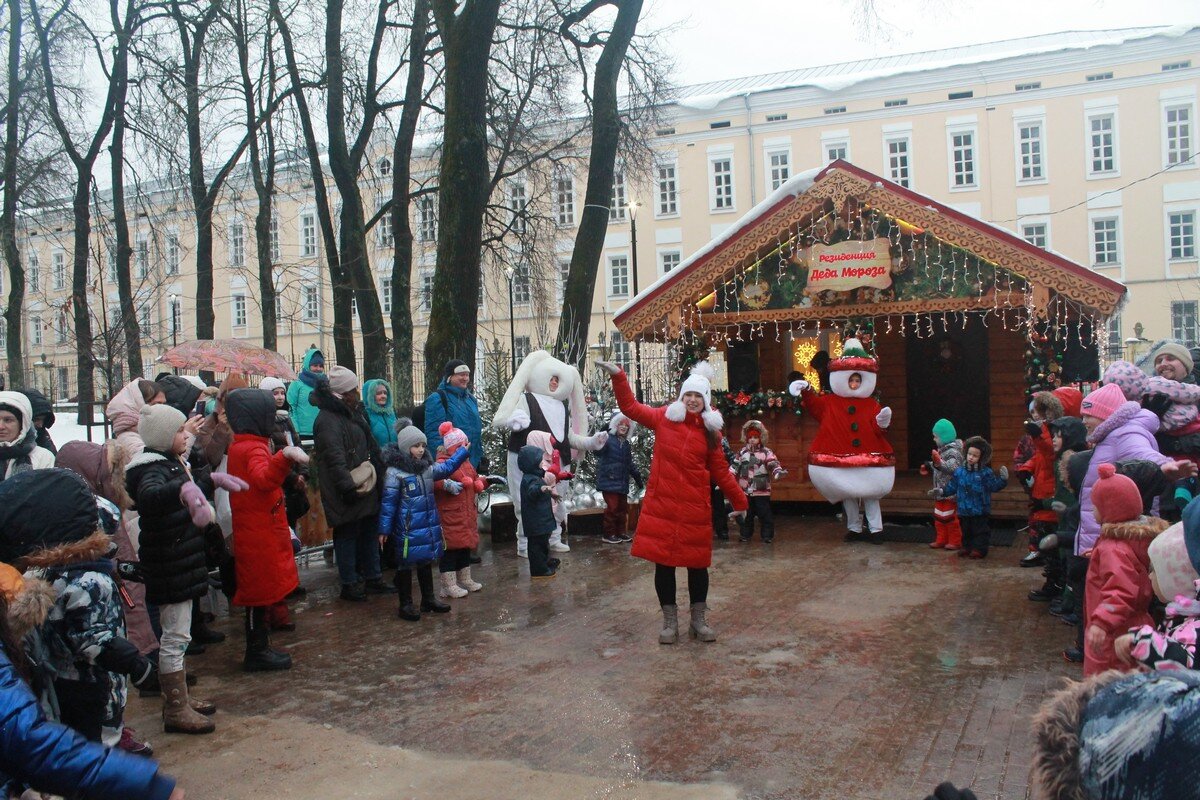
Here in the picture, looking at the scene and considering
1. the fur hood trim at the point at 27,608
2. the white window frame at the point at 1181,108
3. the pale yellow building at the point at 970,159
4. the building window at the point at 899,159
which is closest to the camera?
the fur hood trim at the point at 27,608

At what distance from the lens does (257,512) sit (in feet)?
19.0

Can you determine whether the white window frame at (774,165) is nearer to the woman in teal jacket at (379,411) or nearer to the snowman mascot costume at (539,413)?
the snowman mascot costume at (539,413)

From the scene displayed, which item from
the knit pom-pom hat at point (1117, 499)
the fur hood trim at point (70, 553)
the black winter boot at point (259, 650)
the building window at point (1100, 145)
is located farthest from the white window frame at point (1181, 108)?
the fur hood trim at point (70, 553)

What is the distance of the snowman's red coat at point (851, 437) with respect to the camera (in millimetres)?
10312

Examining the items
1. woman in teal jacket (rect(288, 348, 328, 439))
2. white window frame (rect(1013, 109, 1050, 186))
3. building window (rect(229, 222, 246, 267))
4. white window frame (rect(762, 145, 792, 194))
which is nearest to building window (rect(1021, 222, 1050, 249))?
white window frame (rect(1013, 109, 1050, 186))

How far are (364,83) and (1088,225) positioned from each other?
30.4 m

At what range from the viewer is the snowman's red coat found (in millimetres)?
10312

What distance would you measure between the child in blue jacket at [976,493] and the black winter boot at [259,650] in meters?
6.23

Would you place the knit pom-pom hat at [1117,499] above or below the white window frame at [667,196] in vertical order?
below

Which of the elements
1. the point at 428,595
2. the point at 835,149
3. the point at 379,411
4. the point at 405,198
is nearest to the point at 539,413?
the point at 379,411

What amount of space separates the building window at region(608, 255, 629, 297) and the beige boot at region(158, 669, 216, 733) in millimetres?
39735

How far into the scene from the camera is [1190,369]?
21.0 ft

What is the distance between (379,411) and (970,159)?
122ft

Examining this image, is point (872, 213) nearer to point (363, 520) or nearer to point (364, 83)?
point (363, 520)
